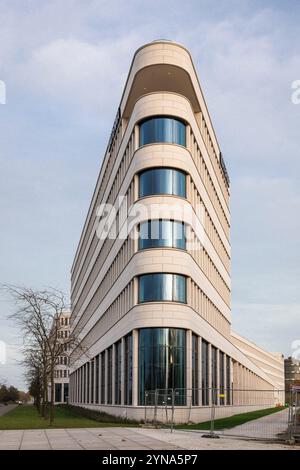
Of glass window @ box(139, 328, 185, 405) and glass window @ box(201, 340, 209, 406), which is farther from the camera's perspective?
glass window @ box(201, 340, 209, 406)

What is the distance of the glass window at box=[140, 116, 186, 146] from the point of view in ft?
163

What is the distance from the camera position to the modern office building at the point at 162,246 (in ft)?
154

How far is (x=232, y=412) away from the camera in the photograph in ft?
154

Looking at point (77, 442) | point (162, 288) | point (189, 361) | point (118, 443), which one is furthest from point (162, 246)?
point (118, 443)

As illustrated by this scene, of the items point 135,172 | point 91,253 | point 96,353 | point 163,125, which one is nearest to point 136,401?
point 135,172

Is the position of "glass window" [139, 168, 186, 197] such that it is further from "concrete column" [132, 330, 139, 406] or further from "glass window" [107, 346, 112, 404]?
"glass window" [107, 346, 112, 404]

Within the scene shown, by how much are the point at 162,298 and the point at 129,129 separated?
15.5m

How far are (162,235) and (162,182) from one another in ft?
13.6

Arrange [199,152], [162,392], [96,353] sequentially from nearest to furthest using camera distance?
[162,392] → [199,152] → [96,353]

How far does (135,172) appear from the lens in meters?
50.3

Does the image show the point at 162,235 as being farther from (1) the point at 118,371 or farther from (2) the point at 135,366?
(1) the point at 118,371

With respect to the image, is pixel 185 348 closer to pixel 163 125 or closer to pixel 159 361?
pixel 159 361

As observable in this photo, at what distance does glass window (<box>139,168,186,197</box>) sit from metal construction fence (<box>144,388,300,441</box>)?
1455 centimetres

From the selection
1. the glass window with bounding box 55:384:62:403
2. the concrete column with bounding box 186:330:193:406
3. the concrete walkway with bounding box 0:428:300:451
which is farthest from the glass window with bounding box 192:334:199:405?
the glass window with bounding box 55:384:62:403
